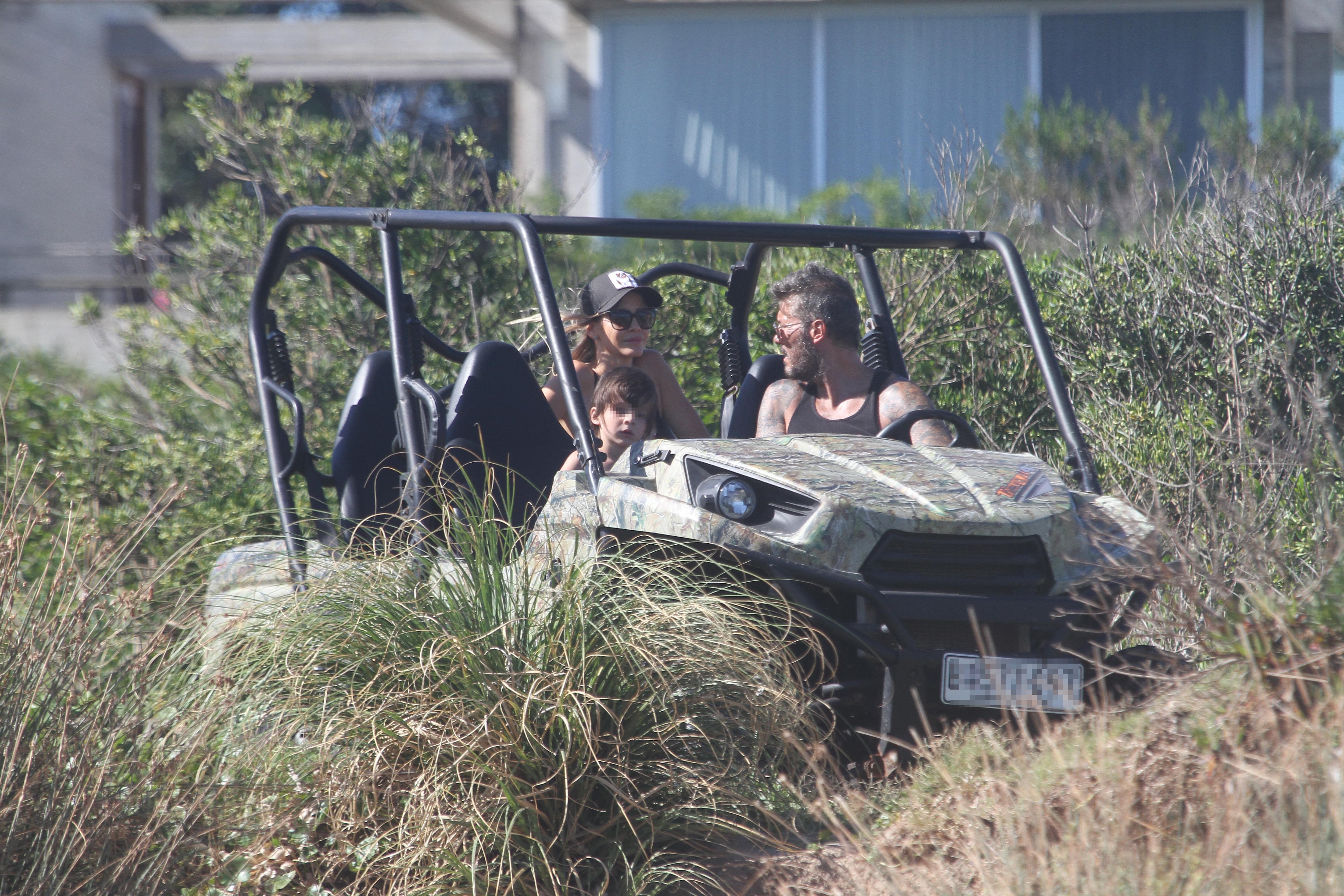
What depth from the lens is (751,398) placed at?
450 centimetres

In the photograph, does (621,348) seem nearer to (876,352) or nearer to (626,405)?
(626,405)

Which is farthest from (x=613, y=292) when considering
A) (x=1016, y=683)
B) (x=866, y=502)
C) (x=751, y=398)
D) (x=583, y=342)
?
(x=1016, y=683)

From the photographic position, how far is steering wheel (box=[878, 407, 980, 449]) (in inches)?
155

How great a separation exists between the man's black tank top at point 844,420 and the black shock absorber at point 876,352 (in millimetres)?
190

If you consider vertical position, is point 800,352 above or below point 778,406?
above

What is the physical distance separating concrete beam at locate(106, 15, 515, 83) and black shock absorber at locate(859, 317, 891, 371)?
50.6 ft

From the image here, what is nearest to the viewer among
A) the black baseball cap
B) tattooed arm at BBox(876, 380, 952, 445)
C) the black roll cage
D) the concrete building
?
the black roll cage

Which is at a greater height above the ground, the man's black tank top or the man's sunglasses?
the man's sunglasses

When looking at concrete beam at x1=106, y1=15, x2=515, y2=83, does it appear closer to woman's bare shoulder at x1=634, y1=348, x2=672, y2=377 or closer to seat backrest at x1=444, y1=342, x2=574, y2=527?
woman's bare shoulder at x1=634, y1=348, x2=672, y2=377

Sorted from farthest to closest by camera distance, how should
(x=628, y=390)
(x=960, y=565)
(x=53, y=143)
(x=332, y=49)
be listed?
(x=53, y=143) → (x=332, y=49) → (x=628, y=390) → (x=960, y=565)

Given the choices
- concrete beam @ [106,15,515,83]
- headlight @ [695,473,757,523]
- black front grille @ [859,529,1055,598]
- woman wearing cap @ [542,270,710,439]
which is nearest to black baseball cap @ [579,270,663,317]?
woman wearing cap @ [542,270,710,439]

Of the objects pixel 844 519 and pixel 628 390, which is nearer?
pixel 844 519

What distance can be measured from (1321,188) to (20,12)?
1921cm

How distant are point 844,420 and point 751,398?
340 mm
